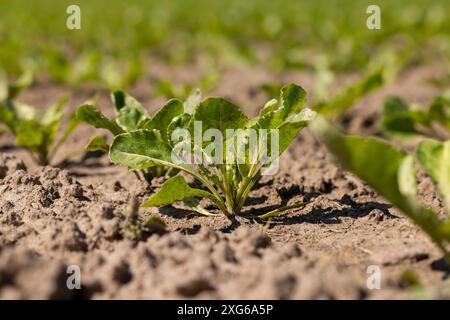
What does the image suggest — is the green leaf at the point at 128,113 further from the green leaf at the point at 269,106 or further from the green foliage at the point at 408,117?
the green foliage at the point at 408,117

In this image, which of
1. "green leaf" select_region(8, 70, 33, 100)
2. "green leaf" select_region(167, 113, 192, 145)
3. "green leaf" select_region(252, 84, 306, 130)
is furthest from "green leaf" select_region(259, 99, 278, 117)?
"green leaf" select_region(8, 70, 33, 100)

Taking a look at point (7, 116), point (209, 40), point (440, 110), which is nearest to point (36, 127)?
point (7, 116)

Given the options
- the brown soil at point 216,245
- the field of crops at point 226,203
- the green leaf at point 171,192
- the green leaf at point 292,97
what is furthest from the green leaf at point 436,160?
the green leaf at point 171,192

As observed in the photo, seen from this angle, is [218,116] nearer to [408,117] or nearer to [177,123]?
[177,123]

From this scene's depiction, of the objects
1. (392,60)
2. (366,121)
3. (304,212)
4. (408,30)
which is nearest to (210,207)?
(304,212)

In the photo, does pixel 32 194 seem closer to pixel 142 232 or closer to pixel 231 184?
pixel 142 232

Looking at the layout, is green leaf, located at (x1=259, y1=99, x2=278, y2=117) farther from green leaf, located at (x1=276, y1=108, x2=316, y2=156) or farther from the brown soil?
the brown soil
